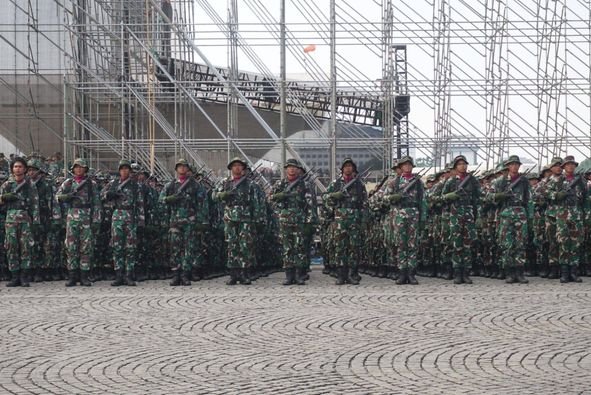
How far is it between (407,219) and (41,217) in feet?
16.5

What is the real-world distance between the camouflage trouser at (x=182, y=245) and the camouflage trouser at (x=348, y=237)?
1.97 m

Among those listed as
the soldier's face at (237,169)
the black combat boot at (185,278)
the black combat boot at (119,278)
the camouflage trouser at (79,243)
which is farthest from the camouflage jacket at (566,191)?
the camouflage trouser at (79,243)

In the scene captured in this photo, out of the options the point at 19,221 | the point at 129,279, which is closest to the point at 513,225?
the point at 129,279

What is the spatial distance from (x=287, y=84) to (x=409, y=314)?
39.1 ft

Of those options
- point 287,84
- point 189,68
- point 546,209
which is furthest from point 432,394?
point 189,68

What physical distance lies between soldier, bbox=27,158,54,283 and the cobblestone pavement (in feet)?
5.57

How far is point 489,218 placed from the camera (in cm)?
1492

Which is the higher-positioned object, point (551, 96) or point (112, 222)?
point (551, 96)

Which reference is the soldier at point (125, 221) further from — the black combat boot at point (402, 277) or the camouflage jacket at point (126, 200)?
the black combat boot at point (402, 277)

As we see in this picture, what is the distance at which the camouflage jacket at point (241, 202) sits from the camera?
13883 mm

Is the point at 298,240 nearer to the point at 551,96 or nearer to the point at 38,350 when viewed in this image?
the point at 38,350

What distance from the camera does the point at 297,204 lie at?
554 inches

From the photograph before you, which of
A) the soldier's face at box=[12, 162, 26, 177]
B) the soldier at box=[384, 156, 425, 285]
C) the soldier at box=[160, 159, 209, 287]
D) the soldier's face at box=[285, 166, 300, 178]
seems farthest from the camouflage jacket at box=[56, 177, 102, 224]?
the soldier at box=[384, 156, 425, 285]

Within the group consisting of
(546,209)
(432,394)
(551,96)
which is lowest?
(432,394)
